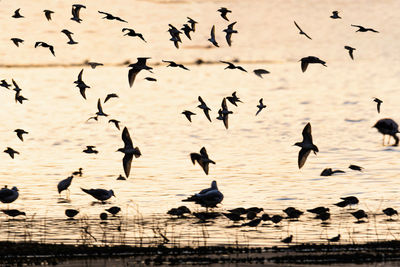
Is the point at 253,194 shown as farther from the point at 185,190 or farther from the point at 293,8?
the point at 293,8

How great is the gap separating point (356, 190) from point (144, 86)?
54.0 m

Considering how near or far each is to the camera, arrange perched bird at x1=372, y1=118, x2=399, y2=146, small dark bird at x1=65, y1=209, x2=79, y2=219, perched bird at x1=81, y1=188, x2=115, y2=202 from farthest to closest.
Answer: perched bird at x1=372, y1=118, x2=399, y2=146
perched bird at x1=81, y1=188, x2=115, y2=202
small dark bird at x1=65, y1=209, x2=79, y2=219

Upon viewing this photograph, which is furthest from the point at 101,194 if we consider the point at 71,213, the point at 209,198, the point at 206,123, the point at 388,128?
the point at 206,123

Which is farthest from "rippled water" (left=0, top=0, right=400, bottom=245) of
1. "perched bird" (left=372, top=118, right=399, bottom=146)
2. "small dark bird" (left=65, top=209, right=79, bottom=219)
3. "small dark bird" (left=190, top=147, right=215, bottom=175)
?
"small dark bird" (left=190, top=147, right=215, bottom=175)

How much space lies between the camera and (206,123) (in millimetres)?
66750

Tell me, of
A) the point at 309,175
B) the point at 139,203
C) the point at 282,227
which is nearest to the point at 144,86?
the point at 309,175

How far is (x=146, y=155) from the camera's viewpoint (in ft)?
170

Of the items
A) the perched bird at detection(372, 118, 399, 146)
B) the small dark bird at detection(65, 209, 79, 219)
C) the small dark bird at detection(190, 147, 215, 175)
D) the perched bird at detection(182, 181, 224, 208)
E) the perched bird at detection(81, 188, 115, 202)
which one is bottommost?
the small dark bird at detection(65, 209, 79, 219)

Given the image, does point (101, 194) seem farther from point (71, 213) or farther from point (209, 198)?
point (209, 198)

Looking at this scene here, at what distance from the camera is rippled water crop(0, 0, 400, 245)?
112ft

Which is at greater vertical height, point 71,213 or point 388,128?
point 388,128

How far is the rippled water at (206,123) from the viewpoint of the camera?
34.0 metres

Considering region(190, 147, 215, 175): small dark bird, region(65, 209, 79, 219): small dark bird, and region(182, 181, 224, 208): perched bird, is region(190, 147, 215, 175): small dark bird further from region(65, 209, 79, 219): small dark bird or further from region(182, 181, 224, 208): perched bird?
region(65, 209, 79, 219): small dark bird

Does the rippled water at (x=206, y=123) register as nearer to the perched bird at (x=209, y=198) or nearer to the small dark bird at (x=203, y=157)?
the perched bird at (x=209, y=198)
